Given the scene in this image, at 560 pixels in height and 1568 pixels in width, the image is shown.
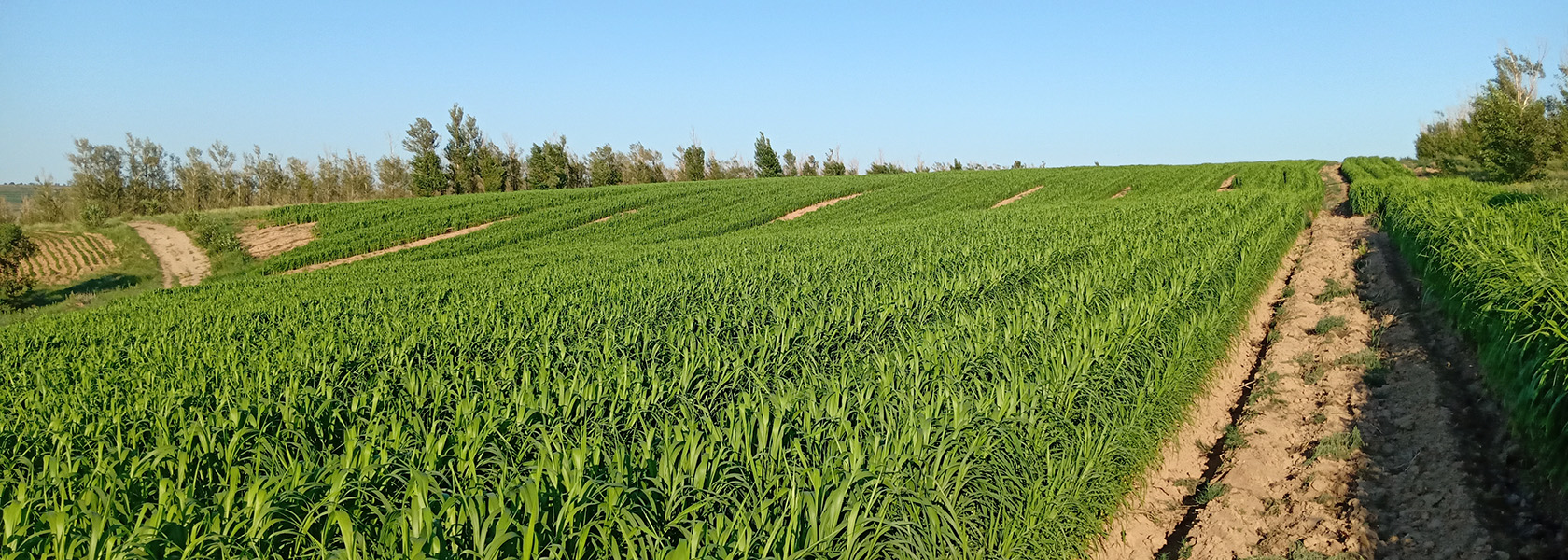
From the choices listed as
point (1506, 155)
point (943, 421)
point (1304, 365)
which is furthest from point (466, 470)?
Answer: point (1506, 155)

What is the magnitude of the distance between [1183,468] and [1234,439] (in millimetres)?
634

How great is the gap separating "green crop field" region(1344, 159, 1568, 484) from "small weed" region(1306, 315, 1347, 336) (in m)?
0.90

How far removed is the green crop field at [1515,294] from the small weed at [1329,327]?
2.97ft

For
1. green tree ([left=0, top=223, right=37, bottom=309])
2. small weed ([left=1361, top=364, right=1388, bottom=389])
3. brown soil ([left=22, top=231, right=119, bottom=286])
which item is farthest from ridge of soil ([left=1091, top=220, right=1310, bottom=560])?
brown soil ([left=22, top=231, right=119, bottom=286])

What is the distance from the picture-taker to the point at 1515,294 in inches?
218

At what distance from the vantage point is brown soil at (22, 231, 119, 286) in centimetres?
2306

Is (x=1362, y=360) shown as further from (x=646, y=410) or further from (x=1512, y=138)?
(x=1512, y=138)

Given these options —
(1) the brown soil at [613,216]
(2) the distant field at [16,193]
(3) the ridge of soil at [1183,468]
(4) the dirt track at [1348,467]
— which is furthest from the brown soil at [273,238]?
(2) the distant field at [16,193]

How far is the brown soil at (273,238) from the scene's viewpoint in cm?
2580

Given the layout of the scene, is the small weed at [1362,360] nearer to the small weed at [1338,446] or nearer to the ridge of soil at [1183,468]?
the ridge of soil at [1183,468]

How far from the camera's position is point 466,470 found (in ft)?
10.5

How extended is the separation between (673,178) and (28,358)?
5614 centimetres

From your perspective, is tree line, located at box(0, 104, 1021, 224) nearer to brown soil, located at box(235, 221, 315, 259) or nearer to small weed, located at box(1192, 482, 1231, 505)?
brown soil, located at box(235, 221, 315, 259)

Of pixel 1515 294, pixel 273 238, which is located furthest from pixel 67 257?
pixel 1515 294
